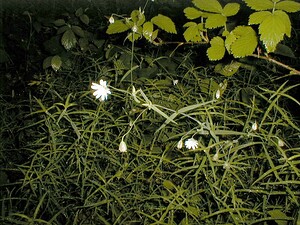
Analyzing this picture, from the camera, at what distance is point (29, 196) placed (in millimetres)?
1237

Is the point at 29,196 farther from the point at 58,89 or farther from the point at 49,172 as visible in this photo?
the point at 58,89

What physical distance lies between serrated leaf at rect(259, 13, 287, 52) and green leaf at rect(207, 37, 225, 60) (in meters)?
0.21

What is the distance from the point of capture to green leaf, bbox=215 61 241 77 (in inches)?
59.6

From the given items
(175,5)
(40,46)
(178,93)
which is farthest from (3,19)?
(178,93)

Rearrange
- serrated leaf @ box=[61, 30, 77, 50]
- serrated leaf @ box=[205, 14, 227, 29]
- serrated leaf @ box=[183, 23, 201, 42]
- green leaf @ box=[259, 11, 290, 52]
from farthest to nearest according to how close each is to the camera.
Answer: serrated leaf @ box=[61, 30, 77, 50] < serrated leaf @ box=[183, 23, 201, 42] < serrated leaf @ box=[205, 14, 227, 29] < green leaf @ box=[259, 11, 290, 52]

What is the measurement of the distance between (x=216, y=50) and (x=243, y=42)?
127 millimetres

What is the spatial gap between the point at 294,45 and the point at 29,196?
154 centimetres

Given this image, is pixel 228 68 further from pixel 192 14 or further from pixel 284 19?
pixel 284 19

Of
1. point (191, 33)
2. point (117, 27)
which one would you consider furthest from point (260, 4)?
point (117, 27)

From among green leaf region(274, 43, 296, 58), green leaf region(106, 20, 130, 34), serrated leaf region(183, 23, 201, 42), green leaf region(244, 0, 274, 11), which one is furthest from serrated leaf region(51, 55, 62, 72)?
green leaf region(244, 0, 274, 11)

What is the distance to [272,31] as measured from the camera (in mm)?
860

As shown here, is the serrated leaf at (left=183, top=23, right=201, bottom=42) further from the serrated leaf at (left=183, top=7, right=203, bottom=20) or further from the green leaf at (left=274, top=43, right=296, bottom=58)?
the green leaf at (left=274, top=43, right=296, bottom=58)

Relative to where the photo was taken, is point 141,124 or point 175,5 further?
point 175,5

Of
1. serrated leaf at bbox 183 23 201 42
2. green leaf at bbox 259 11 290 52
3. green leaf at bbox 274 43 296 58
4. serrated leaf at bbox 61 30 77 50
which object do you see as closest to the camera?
green leaf at bbox 259 11 290 52
